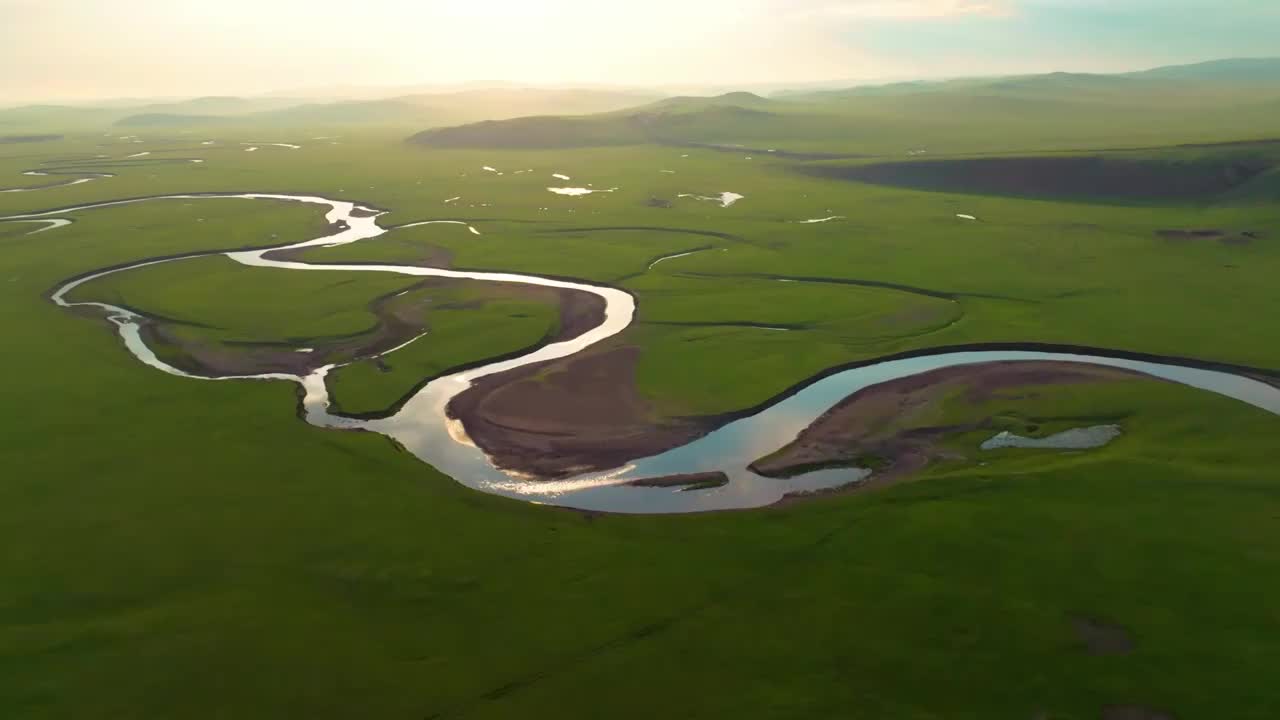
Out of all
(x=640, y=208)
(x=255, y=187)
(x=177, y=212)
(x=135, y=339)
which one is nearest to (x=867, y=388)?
(x=135, y=339)

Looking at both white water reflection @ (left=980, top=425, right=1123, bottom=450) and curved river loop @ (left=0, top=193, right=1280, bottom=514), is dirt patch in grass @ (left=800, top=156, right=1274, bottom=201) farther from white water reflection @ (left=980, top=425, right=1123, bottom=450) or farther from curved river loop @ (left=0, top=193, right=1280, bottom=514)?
white water reflection @ (left=980, top=425, right=1123, bottom=450)

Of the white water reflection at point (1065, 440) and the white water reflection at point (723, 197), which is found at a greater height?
the white water reflection at point (723, 197)

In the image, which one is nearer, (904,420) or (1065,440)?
(1065,440)

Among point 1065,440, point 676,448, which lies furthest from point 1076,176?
point 676,448

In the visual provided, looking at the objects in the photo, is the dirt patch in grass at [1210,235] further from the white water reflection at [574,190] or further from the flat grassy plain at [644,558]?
the white water reflection at [574,190]

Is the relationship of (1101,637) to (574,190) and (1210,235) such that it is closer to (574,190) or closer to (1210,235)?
(1210,235)

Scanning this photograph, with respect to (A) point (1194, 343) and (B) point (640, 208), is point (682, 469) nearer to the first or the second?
(A) point (1194, 343)

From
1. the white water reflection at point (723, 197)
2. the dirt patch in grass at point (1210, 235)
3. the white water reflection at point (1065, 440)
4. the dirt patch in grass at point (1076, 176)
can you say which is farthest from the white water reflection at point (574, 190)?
the white water reflection at point (1065, 440)
